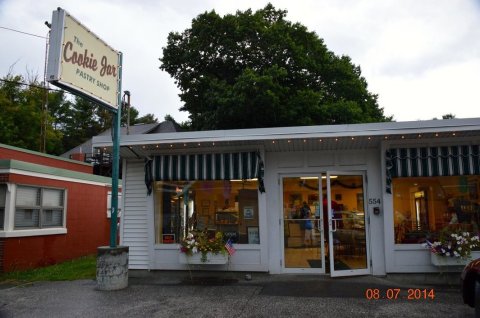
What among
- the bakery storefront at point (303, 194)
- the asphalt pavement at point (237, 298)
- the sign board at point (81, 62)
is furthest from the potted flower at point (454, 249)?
the sign board at point (81, 62)

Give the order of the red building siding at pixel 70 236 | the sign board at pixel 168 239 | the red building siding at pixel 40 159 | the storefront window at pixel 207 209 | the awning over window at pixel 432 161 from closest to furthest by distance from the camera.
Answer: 1. the awning over window at pixel 432 161
2. the storefront window at pixel 207 209
3. the sign board at pixel 168 239
4. the red building siding at pixel 70 236
5. the red building siding at pixel 40 159

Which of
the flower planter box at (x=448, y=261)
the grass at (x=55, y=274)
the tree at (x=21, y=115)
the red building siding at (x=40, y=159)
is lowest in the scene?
the grass at (x=55, y=274)

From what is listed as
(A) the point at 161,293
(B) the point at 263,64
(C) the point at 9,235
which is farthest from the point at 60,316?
(B) the point at 263,64

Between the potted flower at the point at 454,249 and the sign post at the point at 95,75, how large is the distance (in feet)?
19.2

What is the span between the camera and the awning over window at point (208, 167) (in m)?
8.30

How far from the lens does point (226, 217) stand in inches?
341

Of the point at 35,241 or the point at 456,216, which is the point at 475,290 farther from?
the point at 35,241

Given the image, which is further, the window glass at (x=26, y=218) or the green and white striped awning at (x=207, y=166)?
the window glass at (x=26, y=218)

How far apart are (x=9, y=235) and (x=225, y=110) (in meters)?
13.2

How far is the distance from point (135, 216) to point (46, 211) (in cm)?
468

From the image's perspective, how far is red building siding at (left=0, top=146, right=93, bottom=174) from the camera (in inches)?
483

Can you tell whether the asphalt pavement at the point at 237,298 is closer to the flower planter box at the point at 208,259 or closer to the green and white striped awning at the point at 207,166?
the flower planter box at the point at 208,259

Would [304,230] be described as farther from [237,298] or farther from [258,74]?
[258,74]
